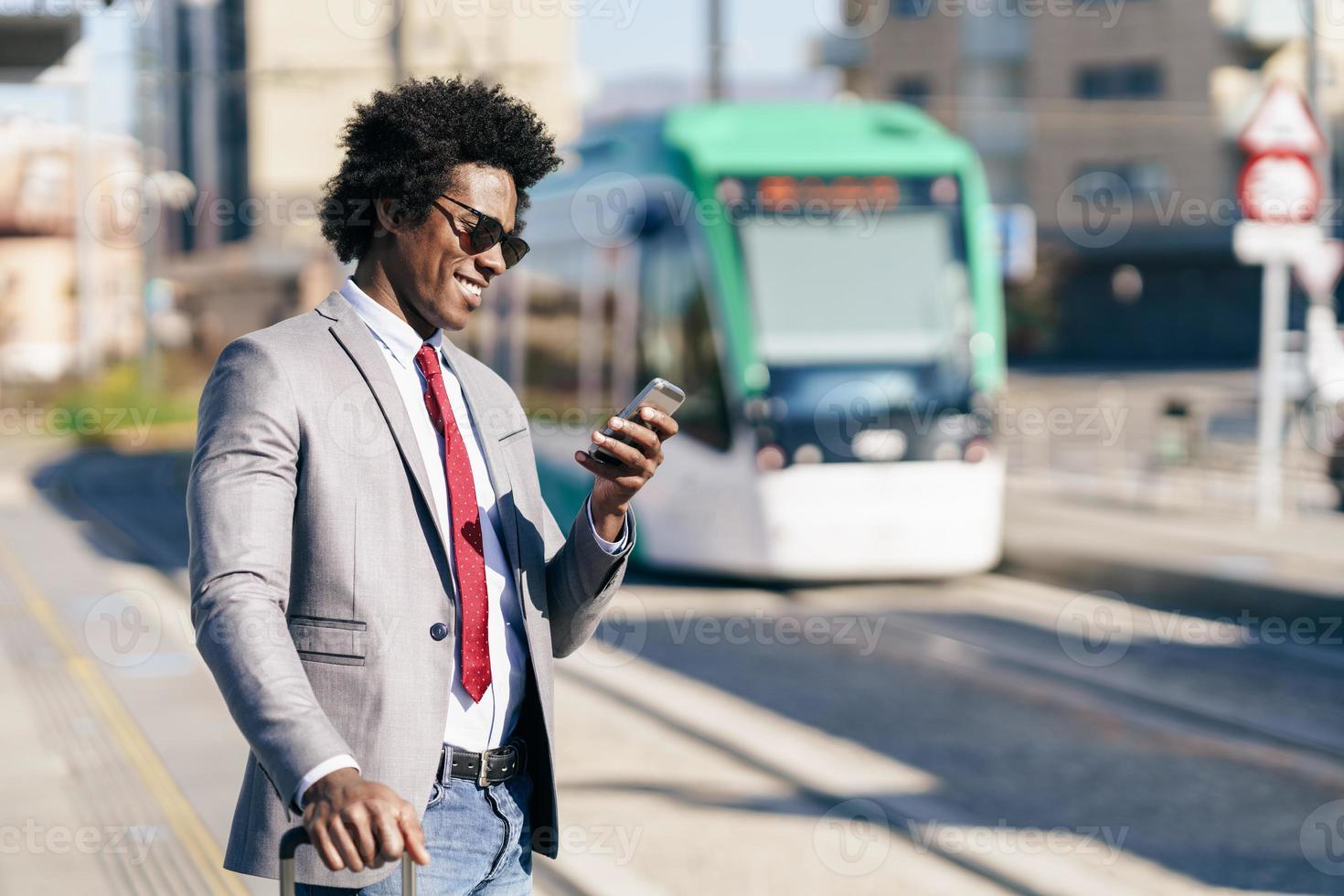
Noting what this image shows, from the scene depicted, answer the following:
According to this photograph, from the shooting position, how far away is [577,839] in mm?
5879

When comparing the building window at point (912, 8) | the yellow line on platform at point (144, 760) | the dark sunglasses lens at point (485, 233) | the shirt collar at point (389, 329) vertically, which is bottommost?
the yellow line on platform at point (144, 760)

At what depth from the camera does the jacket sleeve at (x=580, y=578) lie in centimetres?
265

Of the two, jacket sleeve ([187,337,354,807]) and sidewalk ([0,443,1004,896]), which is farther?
sidewalk ([0,443,1004,896])

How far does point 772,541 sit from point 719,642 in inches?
55.5

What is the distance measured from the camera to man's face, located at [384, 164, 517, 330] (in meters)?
2.48

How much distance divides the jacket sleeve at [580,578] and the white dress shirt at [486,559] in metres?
0.13

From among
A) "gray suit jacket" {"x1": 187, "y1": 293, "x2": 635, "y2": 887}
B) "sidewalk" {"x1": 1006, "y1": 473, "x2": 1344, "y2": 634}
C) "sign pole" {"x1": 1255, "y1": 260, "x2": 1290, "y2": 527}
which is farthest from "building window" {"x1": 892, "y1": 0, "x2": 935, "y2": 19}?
"gray suit jacket" {"x1": 187, "y1": 293, "x2": 635, "y2": 887}

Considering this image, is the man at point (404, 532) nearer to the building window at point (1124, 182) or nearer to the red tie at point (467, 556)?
the red tie at point (467, 556)

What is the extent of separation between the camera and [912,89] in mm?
54000

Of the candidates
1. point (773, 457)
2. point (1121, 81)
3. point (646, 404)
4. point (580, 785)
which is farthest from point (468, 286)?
point (1121, 81)

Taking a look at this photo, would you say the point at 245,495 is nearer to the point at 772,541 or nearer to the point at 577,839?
the point at 577,839

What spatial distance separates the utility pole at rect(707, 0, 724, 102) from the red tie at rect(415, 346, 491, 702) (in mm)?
22023

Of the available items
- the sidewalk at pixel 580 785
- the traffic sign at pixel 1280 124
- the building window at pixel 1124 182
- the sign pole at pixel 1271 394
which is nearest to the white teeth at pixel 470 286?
the sidewalk at pixel 580 785

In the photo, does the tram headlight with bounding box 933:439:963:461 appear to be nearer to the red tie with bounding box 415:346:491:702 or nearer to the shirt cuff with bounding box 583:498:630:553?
the shirt cuff with bounding box 583:498:630:553
